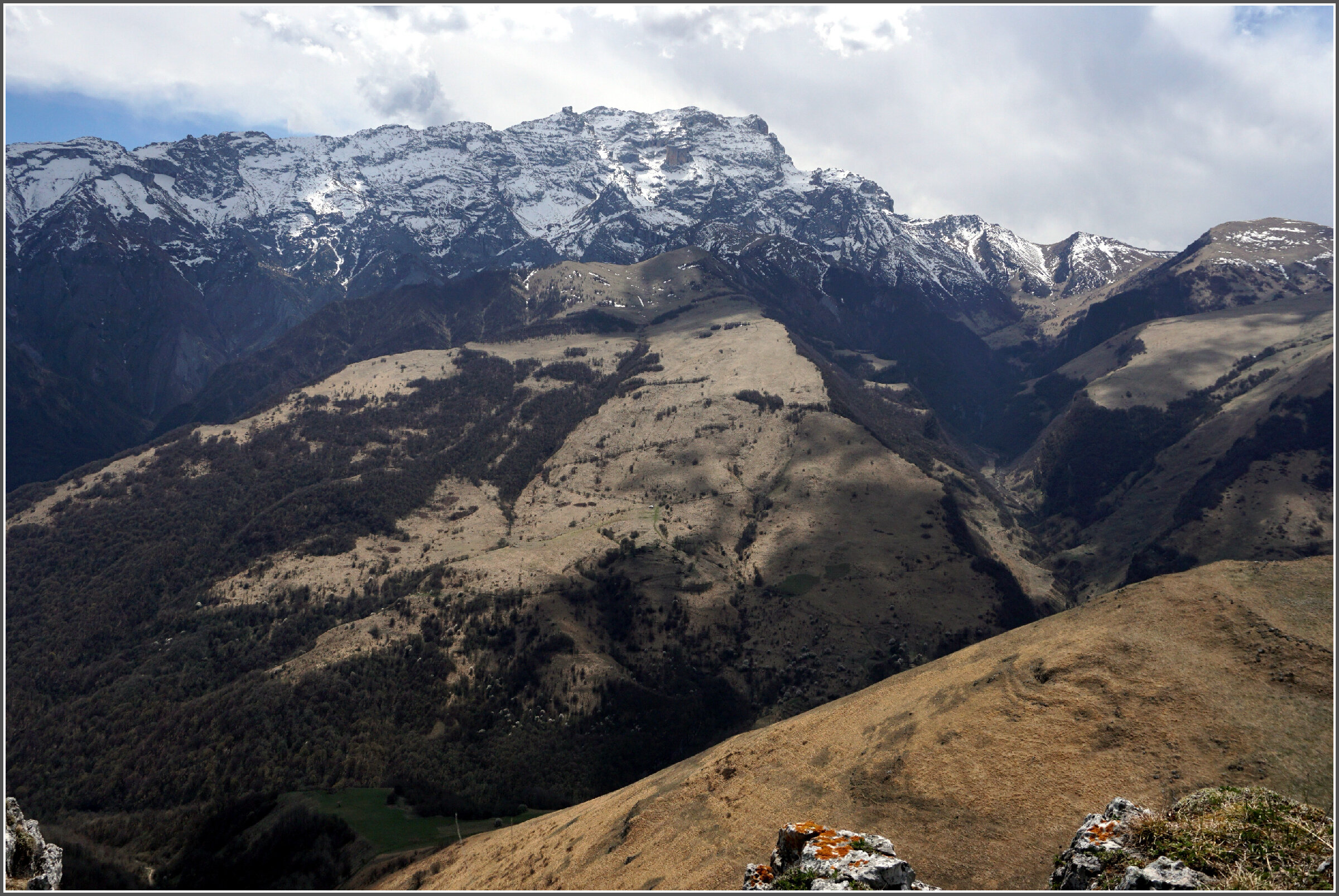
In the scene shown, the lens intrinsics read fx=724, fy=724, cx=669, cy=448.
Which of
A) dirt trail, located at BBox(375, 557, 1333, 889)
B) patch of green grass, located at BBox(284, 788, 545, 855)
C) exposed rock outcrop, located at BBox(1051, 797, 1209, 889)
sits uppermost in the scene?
exposed rock outcrop, located at BBox(1051, 797, 1209, 889)

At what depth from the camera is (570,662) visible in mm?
191875

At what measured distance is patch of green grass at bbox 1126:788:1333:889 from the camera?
84.2 ft

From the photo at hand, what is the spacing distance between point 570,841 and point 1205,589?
56.4 m

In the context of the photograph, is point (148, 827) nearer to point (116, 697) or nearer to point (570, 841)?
point (116, 697)

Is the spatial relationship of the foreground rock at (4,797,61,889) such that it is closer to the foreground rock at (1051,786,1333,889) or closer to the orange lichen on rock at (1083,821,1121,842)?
the foreground rock at (1051,786,1333,889)

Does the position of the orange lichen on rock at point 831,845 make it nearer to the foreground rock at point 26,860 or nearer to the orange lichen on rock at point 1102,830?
the orange lichen on rock at point 1102,830

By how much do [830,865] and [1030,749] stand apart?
2333 centimetres

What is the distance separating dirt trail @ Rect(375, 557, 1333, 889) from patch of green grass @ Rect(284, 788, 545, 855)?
148 feet

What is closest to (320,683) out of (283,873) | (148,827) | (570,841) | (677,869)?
(148,827)

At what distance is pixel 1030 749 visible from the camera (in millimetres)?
47031

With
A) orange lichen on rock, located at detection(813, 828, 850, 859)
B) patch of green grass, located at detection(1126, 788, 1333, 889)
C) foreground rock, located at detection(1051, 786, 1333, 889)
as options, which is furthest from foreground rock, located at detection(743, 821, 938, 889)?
patch of green grass, located at detection(1126, 788, 1333, 889)

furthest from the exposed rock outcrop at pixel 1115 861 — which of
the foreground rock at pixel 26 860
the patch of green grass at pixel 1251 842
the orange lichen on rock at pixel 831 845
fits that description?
the foreground rock at pixel 26 860

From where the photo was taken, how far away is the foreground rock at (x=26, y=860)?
40938 mm

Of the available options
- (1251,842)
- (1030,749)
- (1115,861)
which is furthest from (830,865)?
(1030,749)
